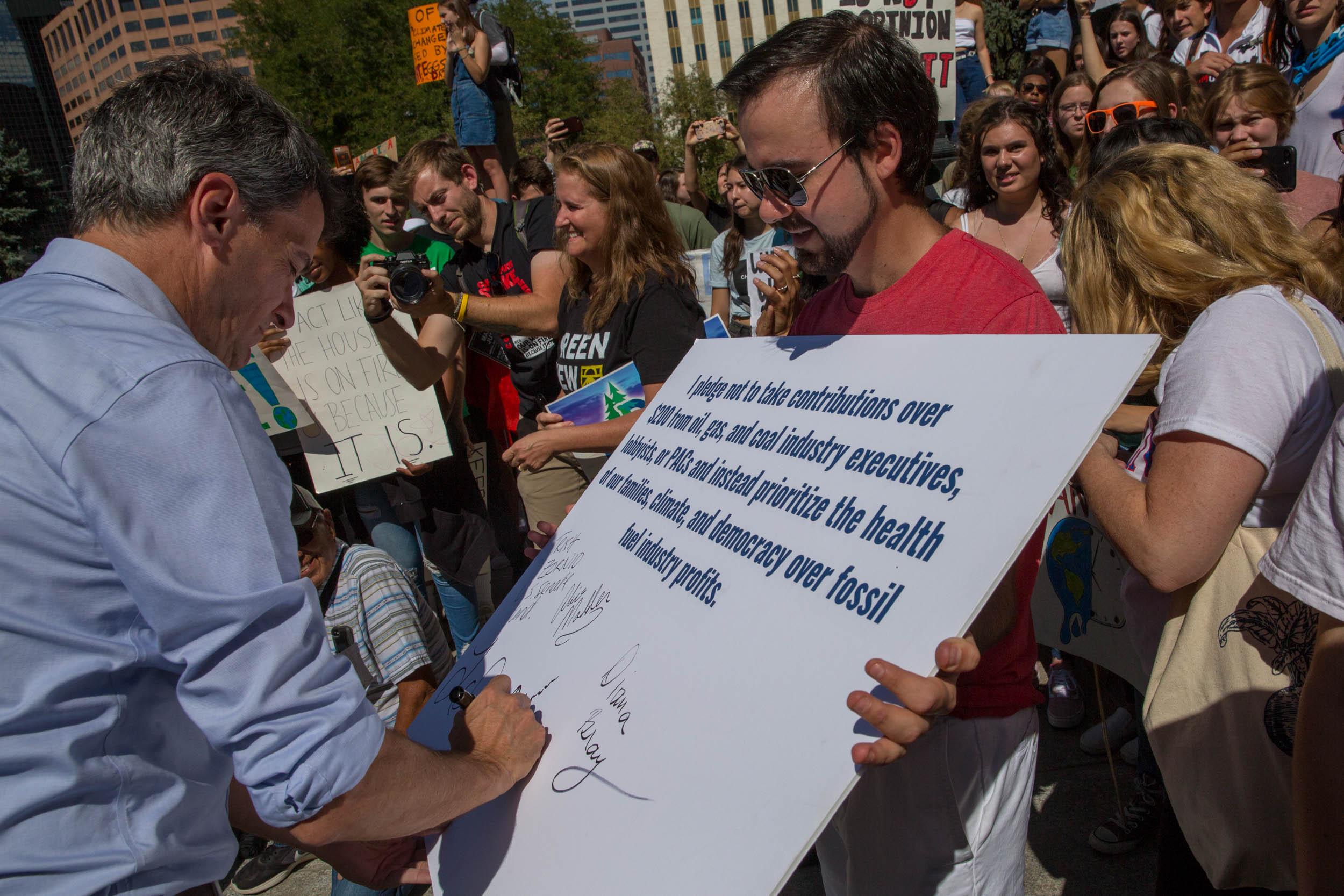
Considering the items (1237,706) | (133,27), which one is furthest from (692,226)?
(133,27)

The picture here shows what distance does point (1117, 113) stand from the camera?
3.56 meters

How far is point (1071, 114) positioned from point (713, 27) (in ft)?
297

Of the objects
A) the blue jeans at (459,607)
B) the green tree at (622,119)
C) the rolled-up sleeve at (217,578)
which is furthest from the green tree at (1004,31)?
the green tree at (622,119)

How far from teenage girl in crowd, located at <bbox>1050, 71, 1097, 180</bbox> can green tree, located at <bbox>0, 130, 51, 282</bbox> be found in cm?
2459

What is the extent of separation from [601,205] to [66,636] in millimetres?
2432

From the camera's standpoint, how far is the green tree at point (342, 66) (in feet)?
113

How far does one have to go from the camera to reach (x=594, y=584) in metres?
1.54

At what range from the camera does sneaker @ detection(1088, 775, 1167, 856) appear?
2.48m

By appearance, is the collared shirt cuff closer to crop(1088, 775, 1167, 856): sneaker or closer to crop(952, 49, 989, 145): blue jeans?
crop(1088, 775, 1167, 856): sneaker

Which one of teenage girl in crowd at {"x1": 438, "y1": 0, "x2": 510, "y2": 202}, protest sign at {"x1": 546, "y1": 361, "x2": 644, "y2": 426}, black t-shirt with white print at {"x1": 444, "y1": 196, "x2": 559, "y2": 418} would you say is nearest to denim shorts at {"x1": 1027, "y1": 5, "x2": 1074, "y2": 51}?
teenage girl in crowd at {"x1": 438, "y1": 0, "x2": 510, "y2": 202}

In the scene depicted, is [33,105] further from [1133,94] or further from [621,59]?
[621,59]

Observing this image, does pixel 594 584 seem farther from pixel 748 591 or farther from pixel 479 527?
pixel 479 527

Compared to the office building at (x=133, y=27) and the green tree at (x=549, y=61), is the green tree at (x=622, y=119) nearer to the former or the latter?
the green tree at (x=549, y=61)

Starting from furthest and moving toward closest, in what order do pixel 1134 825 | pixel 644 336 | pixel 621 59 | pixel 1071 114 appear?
pixel 621 59
pixel 1071 114
pixel 644 336
pixel 1134 825
